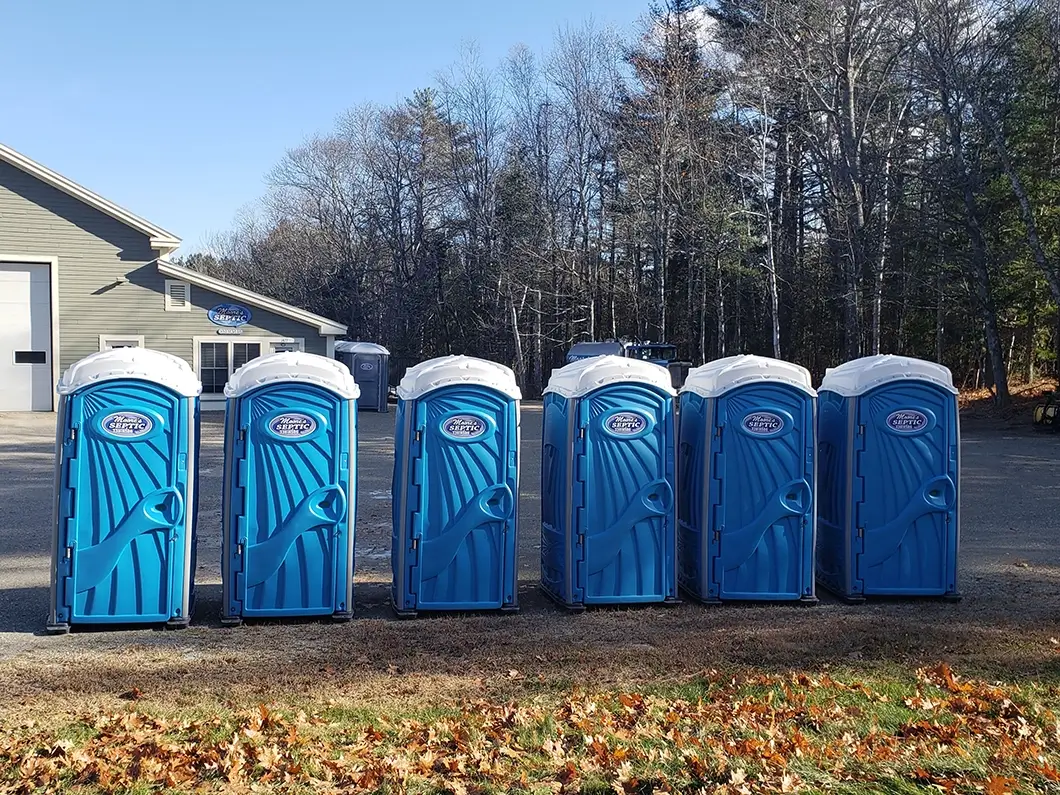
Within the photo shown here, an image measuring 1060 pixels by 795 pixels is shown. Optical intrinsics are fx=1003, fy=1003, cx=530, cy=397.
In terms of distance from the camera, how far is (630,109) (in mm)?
38812

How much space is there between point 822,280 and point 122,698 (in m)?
33.6

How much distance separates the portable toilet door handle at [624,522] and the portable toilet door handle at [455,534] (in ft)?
2.58

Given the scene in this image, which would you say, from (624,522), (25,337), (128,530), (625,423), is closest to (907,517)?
(624,522)

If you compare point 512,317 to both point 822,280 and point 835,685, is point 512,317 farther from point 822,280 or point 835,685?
point 835,685

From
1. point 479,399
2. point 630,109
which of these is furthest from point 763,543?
point 630,109

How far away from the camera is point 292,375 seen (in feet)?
23.4

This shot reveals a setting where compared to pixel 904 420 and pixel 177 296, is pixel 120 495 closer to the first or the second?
pixel 904 420

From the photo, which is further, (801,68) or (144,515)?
(801,68)

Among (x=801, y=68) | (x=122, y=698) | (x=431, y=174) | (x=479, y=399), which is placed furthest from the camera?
(x=431, y=174)

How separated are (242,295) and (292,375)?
22279 mm

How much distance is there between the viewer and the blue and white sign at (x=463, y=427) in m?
7.34

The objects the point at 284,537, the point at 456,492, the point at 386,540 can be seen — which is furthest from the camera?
the point at 386,540

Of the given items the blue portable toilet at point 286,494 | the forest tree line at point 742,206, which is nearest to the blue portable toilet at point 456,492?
the blue portable toilet at point 286,494

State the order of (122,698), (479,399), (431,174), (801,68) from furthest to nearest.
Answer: (431,174) → (801,68) → (479,399) → (122,698)
